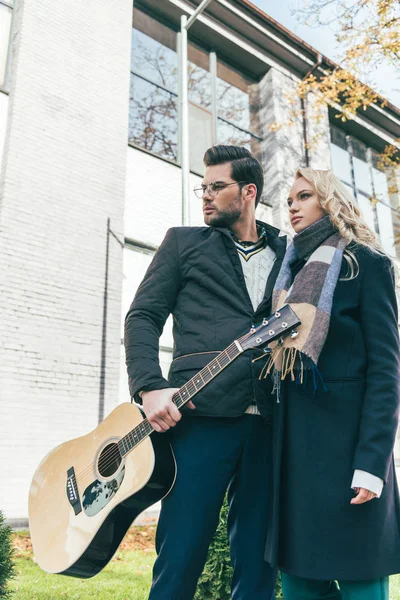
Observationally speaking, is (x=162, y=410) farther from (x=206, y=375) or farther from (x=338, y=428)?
(x=338, y=428)

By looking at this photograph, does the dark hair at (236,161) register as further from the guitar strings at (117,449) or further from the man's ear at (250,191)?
the guitar strings at (117,449)

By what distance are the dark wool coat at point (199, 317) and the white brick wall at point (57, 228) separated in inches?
188

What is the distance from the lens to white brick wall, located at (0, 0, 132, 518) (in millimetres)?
6699

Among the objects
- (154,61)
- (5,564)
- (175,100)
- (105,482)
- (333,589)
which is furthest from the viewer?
(175,100)

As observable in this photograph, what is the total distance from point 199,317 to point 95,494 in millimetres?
938

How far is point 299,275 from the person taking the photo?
2117mm

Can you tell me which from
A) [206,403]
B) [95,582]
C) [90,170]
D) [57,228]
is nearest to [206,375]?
[206,403]

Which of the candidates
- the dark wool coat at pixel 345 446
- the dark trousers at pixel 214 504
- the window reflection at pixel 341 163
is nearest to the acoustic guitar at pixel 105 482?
the dark trousers at pixel 214 504

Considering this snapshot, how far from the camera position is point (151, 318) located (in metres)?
2.36

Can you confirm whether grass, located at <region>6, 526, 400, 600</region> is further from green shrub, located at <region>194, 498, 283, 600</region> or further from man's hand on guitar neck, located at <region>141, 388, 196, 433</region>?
man's hand on guitar neck, located at <region>141, 388, 196, 433</region>

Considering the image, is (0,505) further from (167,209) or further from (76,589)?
(167,209)

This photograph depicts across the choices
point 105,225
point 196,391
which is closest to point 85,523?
point 196,391

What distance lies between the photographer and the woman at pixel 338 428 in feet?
6.01

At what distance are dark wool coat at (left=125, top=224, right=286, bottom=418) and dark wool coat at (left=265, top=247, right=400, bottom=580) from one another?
0.20 metres
